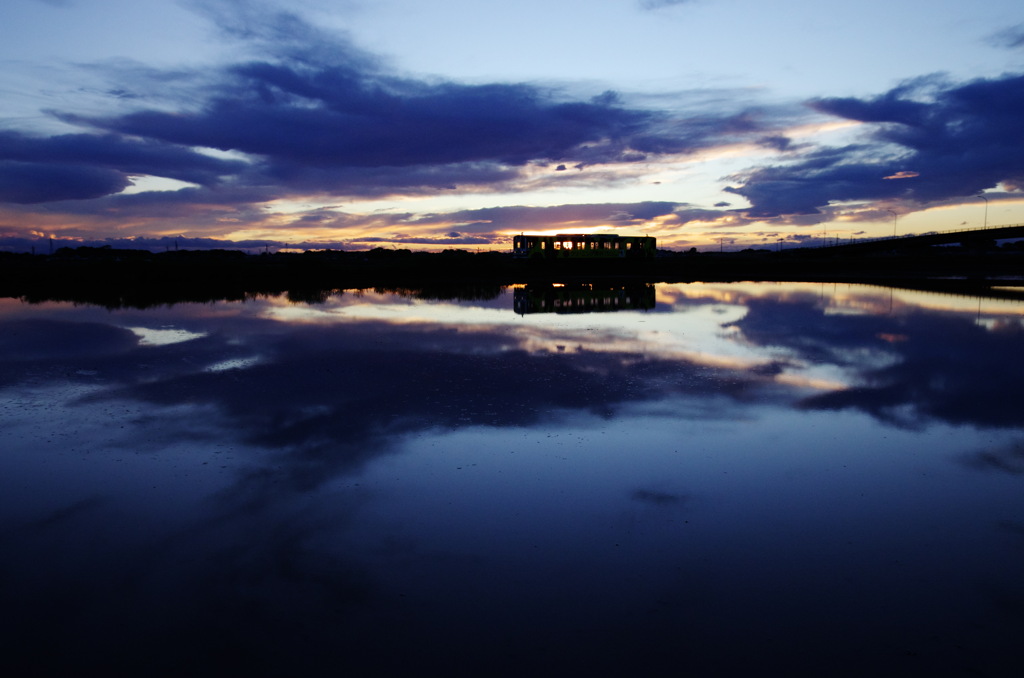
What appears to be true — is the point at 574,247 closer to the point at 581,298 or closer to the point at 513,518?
the point at 581,298

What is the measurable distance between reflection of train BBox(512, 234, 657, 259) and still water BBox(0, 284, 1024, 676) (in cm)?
5723

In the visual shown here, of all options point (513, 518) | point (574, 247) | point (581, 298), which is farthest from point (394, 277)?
point (513, 518)

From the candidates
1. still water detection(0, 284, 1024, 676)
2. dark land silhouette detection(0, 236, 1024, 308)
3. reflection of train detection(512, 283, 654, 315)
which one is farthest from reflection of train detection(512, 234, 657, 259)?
still water detection(0, 284, 1024, 676)

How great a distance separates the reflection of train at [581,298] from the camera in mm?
32562

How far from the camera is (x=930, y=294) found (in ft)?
132

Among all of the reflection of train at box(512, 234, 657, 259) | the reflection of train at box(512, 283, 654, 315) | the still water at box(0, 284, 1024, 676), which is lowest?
the still water at box(0, 284, 1024, 676)

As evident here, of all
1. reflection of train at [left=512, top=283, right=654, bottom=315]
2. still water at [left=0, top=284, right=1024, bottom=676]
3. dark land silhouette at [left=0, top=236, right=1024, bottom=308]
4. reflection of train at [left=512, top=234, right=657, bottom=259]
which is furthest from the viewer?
reflection of train at [left=512, top=234, right=657, bottom=259]

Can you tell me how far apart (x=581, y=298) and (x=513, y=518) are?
31.5 metres

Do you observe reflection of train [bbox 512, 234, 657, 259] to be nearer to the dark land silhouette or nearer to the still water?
the dark land silhouette

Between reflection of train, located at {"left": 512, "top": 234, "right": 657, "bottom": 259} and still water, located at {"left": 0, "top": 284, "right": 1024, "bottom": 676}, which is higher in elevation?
reflection of train, located at {"left": 512, "top": 234, "right": 657, "bottom": 259}

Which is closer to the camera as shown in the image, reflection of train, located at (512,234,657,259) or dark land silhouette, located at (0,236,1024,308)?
dark land silhouette, located at (0,236,1024,308)

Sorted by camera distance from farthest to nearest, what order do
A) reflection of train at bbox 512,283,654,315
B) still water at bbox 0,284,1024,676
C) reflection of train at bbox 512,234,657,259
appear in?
1. reflection of train at bbox 512,234,657,259
2. reflection of train at bbox 512,283,654,315
3. still water at bbox 0,284,1024,676

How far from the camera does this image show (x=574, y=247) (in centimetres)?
7494

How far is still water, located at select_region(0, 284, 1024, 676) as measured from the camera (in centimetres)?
Result: 534
